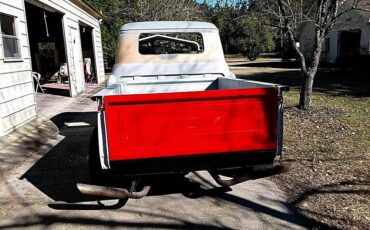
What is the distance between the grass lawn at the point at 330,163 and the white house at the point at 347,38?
16.8 m

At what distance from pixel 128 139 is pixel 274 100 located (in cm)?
145

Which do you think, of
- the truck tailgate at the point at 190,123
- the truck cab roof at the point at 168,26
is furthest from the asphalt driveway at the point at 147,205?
the truck cab roof at the point at 168,26

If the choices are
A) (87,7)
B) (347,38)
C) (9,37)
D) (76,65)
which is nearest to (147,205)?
(9,37)

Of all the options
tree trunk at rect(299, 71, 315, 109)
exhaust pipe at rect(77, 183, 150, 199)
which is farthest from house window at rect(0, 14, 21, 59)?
tree trunk at rect(299, 71, 315, 109)

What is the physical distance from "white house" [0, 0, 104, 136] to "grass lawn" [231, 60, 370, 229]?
5622 millimetres

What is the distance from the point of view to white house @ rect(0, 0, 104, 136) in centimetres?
765

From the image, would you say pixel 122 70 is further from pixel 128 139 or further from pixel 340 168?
pixel 340 168

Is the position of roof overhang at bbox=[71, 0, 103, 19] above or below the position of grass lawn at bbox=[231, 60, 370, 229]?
above

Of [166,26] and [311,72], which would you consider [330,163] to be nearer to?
[166,26]

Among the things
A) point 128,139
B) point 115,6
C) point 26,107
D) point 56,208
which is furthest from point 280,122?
point 115,6

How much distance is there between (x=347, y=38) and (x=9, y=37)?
2800cm

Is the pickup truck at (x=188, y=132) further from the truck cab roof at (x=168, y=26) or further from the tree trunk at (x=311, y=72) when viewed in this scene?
the tree trunk at (x=311, y=72)

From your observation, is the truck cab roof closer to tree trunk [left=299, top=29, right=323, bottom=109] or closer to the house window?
the house window

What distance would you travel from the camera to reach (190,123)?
3.44m
